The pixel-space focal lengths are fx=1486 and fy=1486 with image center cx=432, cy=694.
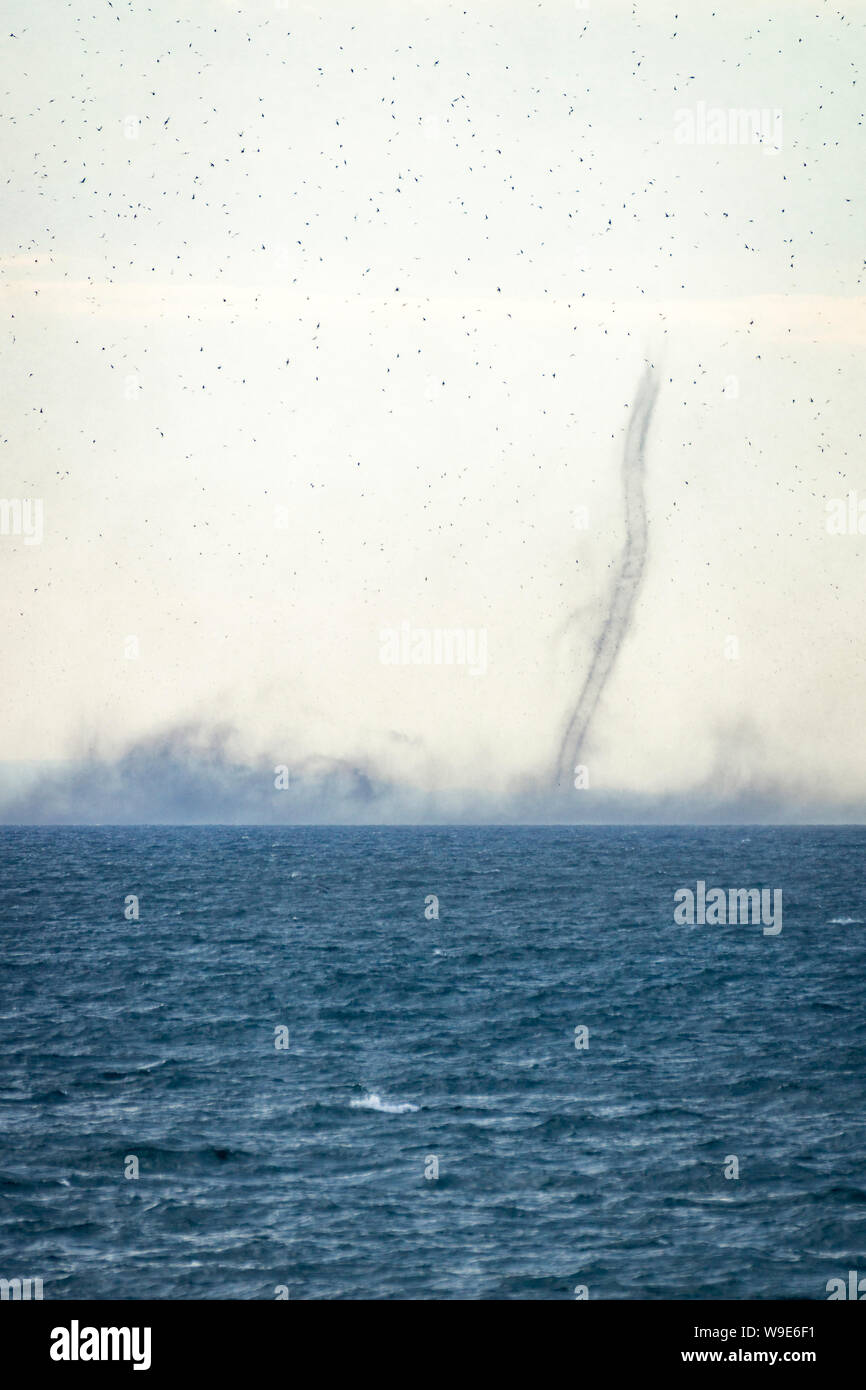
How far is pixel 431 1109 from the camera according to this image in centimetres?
4253

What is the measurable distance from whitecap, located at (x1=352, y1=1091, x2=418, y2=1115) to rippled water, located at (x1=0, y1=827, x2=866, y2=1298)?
0.20 m

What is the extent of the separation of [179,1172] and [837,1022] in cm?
2868

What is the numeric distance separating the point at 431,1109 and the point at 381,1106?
1476mm

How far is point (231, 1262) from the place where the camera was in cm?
3122

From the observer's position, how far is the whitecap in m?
42.3

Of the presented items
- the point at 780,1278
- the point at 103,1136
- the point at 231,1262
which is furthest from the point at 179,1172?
the point at 780,1278

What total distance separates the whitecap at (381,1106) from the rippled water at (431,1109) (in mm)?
199
